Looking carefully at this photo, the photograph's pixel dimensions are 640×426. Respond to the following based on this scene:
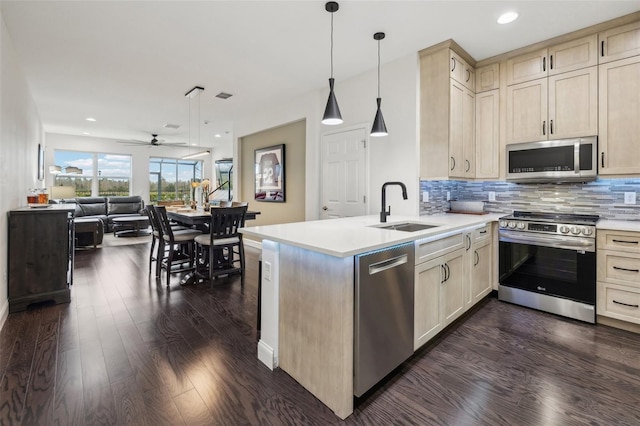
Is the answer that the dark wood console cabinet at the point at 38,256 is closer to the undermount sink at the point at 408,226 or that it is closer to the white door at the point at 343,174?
the white door at the point at 343,174

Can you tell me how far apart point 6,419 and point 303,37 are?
3524mm

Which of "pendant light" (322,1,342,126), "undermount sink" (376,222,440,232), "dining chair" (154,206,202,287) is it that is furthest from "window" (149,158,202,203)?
"undermount sink" (376,222,440,232)

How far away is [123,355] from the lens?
7.07 ft

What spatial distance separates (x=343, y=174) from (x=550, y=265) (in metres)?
2.50

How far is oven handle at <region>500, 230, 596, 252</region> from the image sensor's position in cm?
265

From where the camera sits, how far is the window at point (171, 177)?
9906 mm

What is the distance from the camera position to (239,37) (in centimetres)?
309

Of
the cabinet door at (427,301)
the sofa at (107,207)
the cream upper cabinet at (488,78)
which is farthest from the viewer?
the sofa at (107,207)

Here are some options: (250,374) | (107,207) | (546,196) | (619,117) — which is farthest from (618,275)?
(107,207)

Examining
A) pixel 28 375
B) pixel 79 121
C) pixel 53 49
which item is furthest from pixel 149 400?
pixel 79 121

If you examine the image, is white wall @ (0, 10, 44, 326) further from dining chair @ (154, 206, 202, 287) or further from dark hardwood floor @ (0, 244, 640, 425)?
dining chair @ (154, 206, 202, 287)

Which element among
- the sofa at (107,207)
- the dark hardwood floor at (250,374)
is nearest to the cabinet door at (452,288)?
the dark hardwood floor at (250,374)

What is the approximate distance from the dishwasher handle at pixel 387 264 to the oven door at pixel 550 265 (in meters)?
1.87

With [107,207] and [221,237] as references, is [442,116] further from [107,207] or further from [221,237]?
[107,207]
